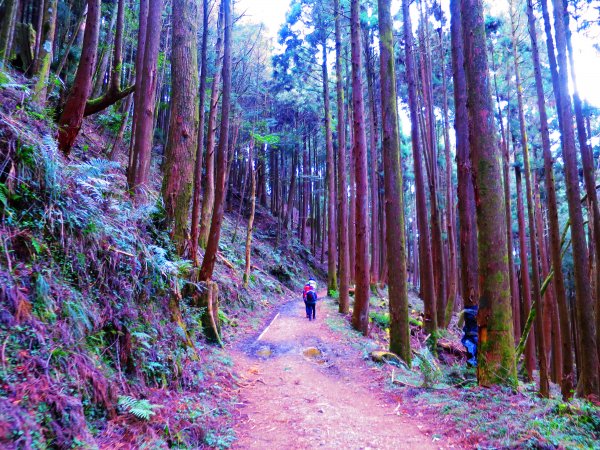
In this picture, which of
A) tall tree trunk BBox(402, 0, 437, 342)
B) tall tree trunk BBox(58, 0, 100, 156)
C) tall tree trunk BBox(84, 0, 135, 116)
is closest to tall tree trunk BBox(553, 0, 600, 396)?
tall tree trunk BBox(402, 0, 437, 342)

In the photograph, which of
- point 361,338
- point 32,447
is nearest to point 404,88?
point 361,338

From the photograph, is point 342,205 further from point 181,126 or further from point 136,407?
point 136,407

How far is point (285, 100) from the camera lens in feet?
86.5

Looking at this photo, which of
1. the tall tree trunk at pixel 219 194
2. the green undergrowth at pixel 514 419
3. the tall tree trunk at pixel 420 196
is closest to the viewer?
the green undergrowth at pixel 514 419

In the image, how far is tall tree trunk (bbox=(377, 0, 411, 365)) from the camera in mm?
8781

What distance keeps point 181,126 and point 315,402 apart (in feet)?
19.3

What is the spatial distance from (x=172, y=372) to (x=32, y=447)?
2.57 metres

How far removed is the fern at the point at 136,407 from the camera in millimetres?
3383

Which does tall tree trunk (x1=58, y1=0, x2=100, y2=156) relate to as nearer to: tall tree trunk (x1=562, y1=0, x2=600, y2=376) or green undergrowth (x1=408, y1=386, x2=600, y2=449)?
green undergrowth (x1=408, y1=386, x2=600, y2=449)

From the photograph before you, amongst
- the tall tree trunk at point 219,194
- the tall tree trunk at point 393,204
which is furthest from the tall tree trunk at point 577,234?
the tall tree trunk at point 219,194

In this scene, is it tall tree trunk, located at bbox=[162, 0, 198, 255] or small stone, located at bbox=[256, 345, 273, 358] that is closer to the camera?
tall tree trunk, located at bbox=[162, 0, 198, 255]

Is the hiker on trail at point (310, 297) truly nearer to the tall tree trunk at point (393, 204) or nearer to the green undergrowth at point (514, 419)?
the tall tree trunk at point (393, 204)

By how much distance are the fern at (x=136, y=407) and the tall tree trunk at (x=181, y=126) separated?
4.11 metres

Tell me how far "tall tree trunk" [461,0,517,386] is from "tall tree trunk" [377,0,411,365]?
9.48 feet
